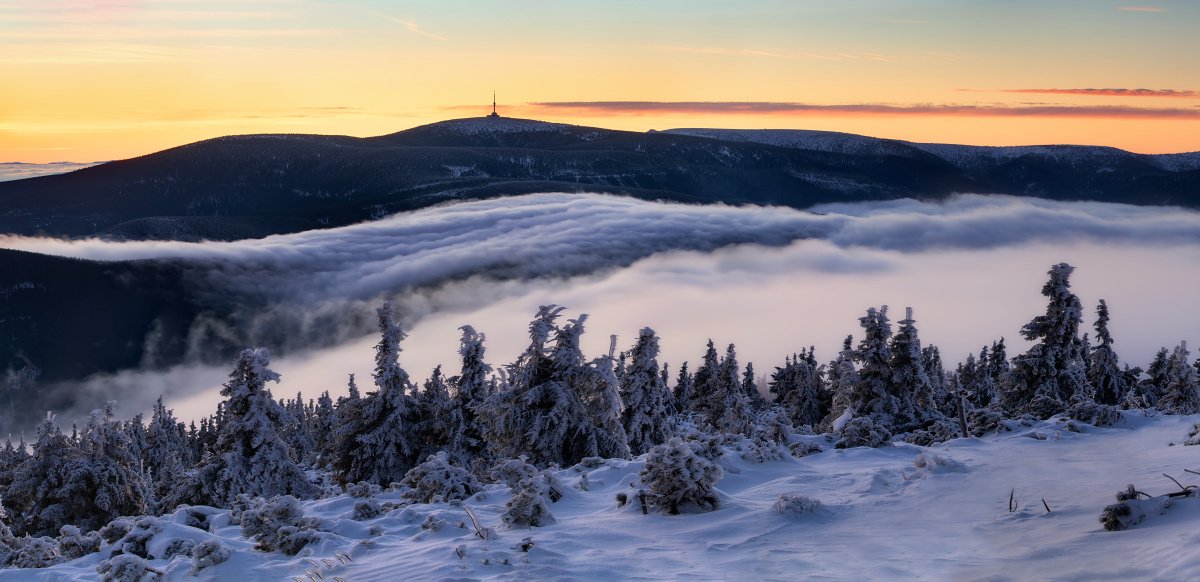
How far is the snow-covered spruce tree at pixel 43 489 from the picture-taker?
31.4 m

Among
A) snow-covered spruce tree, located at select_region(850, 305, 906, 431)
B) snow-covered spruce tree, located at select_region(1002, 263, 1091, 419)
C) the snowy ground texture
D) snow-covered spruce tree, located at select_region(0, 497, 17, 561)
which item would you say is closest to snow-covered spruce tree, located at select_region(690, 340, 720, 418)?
snow-covered spruce tree, located at select_region(1002, 263, 1091, 419)

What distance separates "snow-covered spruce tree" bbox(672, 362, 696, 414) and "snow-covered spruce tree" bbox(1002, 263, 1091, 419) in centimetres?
3834

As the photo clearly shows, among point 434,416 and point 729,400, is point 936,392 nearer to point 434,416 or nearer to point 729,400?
point 729,400

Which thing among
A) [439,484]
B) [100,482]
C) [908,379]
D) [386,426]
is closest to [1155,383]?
[908,379]

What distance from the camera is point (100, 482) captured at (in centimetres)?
3216

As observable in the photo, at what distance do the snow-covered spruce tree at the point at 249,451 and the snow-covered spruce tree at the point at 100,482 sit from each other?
12.0 ft

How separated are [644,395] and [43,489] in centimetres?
Answer: 2333

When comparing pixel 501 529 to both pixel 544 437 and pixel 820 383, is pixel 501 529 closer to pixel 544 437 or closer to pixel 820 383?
pixel 544 437

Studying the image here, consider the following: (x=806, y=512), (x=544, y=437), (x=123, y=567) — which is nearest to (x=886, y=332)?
(x=544, y=437)

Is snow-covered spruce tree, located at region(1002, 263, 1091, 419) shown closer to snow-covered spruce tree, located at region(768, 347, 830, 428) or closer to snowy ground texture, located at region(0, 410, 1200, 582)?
snowy ground texture, located at region(0, 410, 1200, 582)

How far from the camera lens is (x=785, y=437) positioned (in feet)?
64.0

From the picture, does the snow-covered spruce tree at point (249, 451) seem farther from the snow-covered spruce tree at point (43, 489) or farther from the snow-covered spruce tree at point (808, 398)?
the snow-covered spruce tree at point (808, 398)

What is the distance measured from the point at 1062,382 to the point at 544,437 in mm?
22425

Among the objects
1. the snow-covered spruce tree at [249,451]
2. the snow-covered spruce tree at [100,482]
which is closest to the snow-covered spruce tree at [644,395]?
the snow-covered spruce tree at [249,451]
